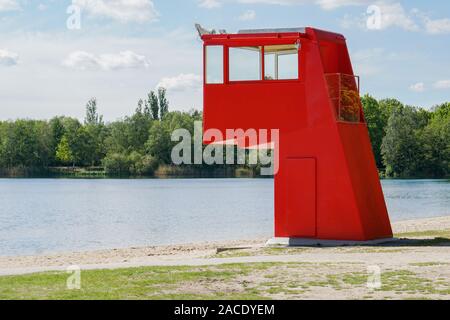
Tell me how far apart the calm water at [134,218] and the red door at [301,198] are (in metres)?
14.4

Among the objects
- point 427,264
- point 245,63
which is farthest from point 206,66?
point 427,264

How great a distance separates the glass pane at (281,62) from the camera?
86.8 feet

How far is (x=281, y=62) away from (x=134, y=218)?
115 feet

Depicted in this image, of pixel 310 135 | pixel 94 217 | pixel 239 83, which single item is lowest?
pixel 94 217

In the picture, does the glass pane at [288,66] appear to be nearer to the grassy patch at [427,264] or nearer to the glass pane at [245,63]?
the glass pane at [245,63]

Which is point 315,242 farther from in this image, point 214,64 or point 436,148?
point 436,148

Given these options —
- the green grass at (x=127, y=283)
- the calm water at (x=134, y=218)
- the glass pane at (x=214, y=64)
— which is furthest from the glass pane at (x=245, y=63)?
the calm water at (x=134, y=218)

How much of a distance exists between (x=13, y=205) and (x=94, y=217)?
17630mm

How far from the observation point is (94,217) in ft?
201

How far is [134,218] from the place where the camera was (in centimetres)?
5997

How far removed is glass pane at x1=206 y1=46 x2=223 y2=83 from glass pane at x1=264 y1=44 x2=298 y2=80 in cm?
143

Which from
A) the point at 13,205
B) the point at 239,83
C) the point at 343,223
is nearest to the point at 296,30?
the point at 239,83

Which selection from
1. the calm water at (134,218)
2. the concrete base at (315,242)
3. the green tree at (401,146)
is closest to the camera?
the concrete base at (315,242)
